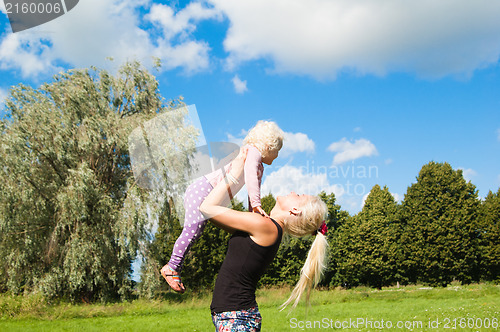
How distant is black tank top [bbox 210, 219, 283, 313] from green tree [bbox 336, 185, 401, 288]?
32.0 metres

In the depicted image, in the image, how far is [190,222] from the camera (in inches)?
97.3

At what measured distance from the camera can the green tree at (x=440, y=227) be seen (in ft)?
102

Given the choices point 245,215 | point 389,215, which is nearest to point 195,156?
point 245,215

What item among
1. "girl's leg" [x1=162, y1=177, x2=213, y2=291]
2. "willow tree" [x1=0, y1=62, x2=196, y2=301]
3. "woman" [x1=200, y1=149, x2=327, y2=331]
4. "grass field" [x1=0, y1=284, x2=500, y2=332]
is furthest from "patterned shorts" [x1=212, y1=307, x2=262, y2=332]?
"willow tree" [x1=0, y1=62, x2=196, y2=301]

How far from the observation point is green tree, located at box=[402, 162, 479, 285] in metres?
31.2

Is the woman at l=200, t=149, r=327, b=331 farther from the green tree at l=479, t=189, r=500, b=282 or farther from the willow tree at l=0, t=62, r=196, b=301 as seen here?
the green tree at l=479, t=189, r=500, b=282

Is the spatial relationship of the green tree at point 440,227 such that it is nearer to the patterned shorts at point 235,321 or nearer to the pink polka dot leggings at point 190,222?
the patterned shorts at point 235,321

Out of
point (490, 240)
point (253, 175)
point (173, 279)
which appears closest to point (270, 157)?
point (253, 175)

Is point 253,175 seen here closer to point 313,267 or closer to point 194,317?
point 313,267

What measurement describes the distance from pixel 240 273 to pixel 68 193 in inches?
622

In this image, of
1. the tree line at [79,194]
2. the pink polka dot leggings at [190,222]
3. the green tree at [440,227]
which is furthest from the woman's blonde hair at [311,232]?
the green tree at [440,227]

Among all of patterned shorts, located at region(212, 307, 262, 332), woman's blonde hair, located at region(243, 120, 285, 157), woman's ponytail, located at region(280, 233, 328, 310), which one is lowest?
patterned shorts, located at region(212, 307, 262, 332)

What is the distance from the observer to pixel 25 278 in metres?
16.8

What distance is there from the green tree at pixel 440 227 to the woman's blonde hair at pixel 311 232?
32.6 m
